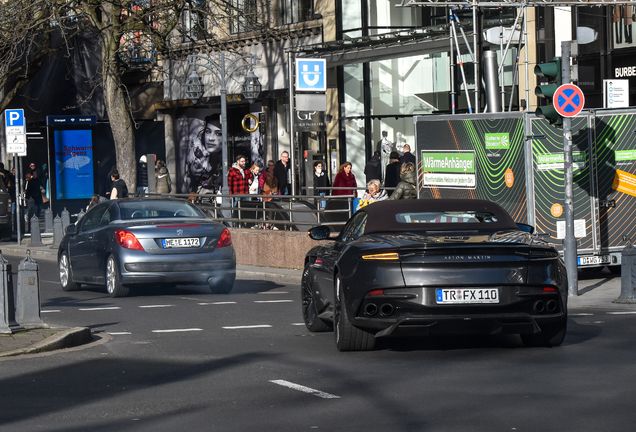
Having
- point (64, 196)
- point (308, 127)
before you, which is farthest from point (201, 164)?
point (308, 127)

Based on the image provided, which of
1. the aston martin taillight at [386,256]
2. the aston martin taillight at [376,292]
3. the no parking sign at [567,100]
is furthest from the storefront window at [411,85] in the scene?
the aston martin taillight at [376,292]

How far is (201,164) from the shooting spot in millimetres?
39125

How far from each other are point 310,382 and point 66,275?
9399mm

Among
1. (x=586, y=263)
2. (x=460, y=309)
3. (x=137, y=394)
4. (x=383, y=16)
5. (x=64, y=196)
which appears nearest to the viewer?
(x=137, y=394)

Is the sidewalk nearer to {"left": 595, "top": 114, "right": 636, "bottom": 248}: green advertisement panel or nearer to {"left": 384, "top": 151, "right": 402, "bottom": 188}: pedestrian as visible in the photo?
{"left": 595, "top": 114, "right": 636, "bottom": 248}: green advertisement panel

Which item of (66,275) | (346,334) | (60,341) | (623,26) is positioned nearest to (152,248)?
(66,275)

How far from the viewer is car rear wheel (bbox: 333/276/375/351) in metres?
9.01

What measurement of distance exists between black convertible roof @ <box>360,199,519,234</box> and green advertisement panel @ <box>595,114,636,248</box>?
625 centimetres

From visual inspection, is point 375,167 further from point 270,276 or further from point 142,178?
point 142,178

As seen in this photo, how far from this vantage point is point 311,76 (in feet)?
72.8

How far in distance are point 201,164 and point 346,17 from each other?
9800 millimetres

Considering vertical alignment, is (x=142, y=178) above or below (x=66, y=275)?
above

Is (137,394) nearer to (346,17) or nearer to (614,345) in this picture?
(614,345)

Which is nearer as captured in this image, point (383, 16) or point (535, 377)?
point (535, 377)
